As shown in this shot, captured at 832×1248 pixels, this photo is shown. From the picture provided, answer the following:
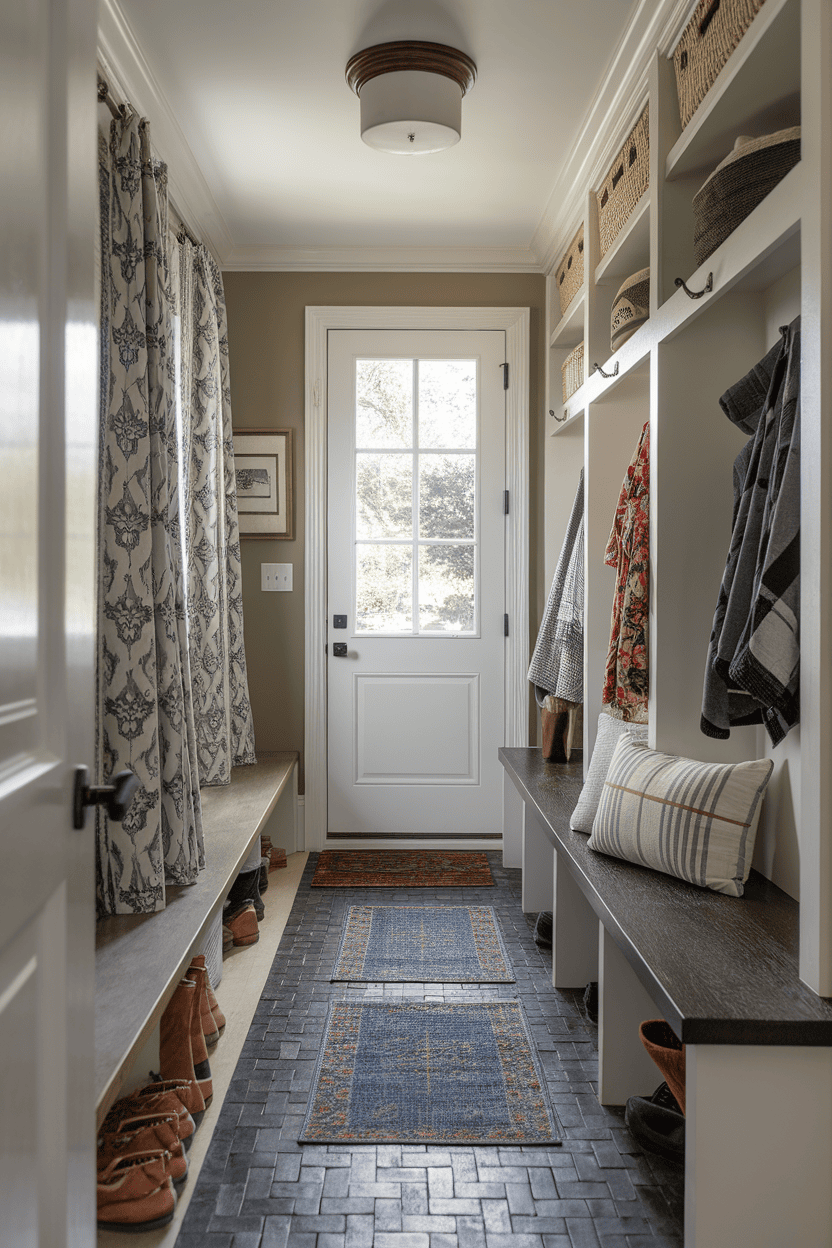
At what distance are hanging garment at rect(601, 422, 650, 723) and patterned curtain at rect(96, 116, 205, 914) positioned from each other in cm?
108

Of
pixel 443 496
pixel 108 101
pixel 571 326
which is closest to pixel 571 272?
pixel 571 326

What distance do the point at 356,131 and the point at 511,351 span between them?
131cm

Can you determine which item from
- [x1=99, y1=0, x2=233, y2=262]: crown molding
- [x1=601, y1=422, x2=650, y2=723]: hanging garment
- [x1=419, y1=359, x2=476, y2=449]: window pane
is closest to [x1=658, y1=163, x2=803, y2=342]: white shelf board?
[x1=601, y1=422, x2=650, y2=723]: hanging garment

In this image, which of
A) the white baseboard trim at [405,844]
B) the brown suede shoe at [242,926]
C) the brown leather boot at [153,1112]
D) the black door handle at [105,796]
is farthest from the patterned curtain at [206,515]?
the black door handle at [105,796]

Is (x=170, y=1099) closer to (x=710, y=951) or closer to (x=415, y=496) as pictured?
(x=710, y=951)

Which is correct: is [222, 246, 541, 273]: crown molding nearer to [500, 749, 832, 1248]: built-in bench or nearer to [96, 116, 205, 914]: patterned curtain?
[96, 116, 205, 914]: patterned curtain

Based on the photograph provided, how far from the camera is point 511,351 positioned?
3.89 m

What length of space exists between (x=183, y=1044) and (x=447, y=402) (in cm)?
276

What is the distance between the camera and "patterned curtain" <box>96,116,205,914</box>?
2035mm

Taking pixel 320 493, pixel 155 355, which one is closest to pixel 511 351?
pixel 320 493

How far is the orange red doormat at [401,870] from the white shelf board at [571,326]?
7.12 feet

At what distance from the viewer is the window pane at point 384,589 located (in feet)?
12.7

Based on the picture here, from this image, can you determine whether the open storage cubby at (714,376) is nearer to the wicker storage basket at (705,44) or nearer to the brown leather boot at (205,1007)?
the wicker storage basket at (705,44)

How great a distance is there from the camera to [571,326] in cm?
354
